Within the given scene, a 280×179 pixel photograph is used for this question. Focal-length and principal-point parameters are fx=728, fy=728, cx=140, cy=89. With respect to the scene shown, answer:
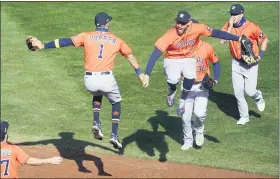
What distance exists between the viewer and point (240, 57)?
1859 centimetres

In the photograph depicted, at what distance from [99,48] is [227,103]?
715cm

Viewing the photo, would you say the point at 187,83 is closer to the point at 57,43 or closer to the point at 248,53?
the point at 248,53

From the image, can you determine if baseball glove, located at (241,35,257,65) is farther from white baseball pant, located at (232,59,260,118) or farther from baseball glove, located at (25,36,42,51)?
baseball glove, located at (25,36,42,51)

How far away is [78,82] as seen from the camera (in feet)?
75.3

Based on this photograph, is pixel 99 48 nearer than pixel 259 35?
Yes

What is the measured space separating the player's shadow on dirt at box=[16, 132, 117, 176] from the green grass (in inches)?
10.6

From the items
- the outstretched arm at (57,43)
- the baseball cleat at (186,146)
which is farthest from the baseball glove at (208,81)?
the outstretched arm at (57,43)

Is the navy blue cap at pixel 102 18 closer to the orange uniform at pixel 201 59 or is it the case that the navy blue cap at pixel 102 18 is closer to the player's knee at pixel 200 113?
the orange uniform at pixel 201 59

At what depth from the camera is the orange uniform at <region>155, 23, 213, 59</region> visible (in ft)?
50.4

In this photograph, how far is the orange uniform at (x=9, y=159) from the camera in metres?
12.5

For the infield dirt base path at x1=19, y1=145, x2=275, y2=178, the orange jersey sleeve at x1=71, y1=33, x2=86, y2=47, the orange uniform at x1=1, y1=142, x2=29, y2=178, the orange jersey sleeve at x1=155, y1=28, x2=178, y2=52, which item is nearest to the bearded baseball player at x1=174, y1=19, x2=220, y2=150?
the orange jersey sleeve at x1=155, y1=28, x2=178, y2=52

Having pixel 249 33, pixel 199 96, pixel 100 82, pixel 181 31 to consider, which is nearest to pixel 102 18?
pixel 100 82

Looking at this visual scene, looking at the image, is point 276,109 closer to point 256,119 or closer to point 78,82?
point 256,119

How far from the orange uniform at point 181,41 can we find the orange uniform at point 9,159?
13.5ft
